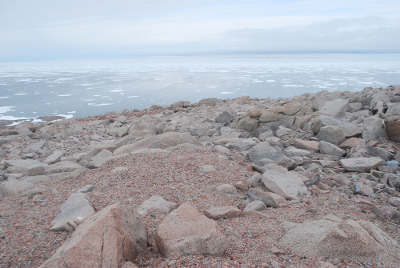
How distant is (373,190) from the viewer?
3.63 metres

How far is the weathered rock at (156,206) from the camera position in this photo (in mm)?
2774

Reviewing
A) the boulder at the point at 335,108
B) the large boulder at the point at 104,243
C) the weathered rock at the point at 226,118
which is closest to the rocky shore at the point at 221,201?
the large boulder at the point at 104,243

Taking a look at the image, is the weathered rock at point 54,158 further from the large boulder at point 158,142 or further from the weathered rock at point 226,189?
the weathered rock at point 226,189

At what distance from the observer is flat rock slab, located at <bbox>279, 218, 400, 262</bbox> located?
213 cm

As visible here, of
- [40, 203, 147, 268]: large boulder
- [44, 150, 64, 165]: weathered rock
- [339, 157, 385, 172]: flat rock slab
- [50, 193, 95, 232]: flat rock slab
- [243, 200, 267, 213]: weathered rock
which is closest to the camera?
[40, 203, 147, 268]: large boulder

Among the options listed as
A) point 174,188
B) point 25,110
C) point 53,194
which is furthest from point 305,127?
point 25,110

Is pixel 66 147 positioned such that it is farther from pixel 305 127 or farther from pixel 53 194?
pixel 305 127

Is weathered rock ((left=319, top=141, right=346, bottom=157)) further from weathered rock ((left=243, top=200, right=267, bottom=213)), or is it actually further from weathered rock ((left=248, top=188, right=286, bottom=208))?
weathered rock ((left=243, top=200, right=267, bottom=213))

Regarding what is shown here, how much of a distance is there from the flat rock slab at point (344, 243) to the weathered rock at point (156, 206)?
1.13 metres

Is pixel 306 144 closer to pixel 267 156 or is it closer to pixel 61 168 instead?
pixel 267 156

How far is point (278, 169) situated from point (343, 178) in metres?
0.89

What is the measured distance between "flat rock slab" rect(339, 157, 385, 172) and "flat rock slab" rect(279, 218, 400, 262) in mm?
2116

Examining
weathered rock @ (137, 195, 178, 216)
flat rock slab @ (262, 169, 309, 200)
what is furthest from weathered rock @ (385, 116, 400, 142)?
weathered rock @ (137, 195, 178, 216)

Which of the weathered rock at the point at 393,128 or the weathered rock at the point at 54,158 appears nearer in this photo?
the weathered rock at the point at 393,128
